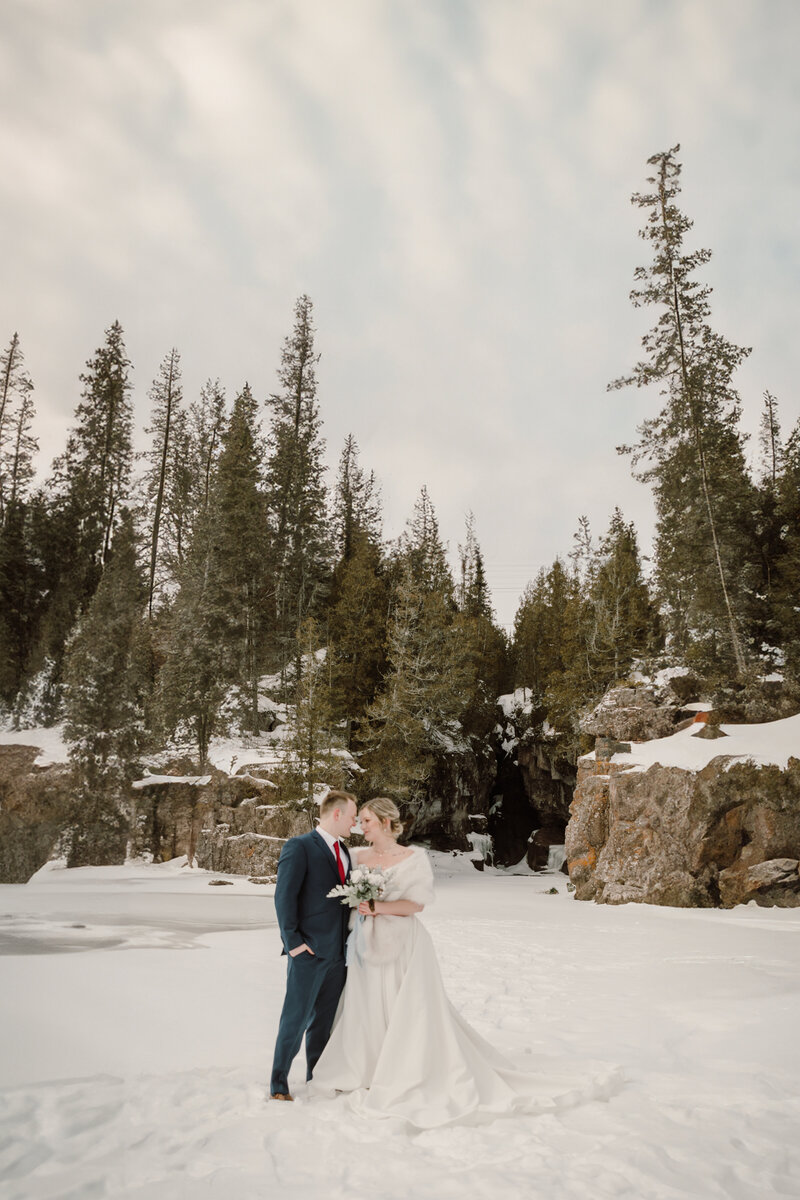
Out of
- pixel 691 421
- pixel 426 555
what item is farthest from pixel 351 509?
pixel 691 421

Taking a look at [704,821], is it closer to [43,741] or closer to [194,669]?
[194,669]

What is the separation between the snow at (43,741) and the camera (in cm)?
2781

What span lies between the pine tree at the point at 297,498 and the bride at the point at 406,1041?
28.6 m

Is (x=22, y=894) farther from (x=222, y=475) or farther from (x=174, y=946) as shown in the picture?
(x=222, y=475)

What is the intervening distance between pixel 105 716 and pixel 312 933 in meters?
25.8

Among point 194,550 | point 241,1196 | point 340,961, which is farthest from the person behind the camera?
point 194,550

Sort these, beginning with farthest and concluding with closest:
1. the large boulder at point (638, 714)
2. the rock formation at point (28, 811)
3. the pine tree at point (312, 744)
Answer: the rock formation at point (28, 811)
the pine tree at point (312, 744)
the large boulder at point (638, 714)

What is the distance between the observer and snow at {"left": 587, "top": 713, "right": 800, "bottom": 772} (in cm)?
1758

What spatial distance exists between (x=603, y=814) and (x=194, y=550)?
69.5 feet

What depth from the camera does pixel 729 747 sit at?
59.7 ft

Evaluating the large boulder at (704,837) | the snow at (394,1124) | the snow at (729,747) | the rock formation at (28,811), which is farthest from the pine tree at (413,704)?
the snow at (394,1124)

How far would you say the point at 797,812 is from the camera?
1647cm

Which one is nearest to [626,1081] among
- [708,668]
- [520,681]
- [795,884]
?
[795,884]

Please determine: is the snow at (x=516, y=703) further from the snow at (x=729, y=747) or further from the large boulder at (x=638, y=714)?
the snow at (x=729, y=747)
